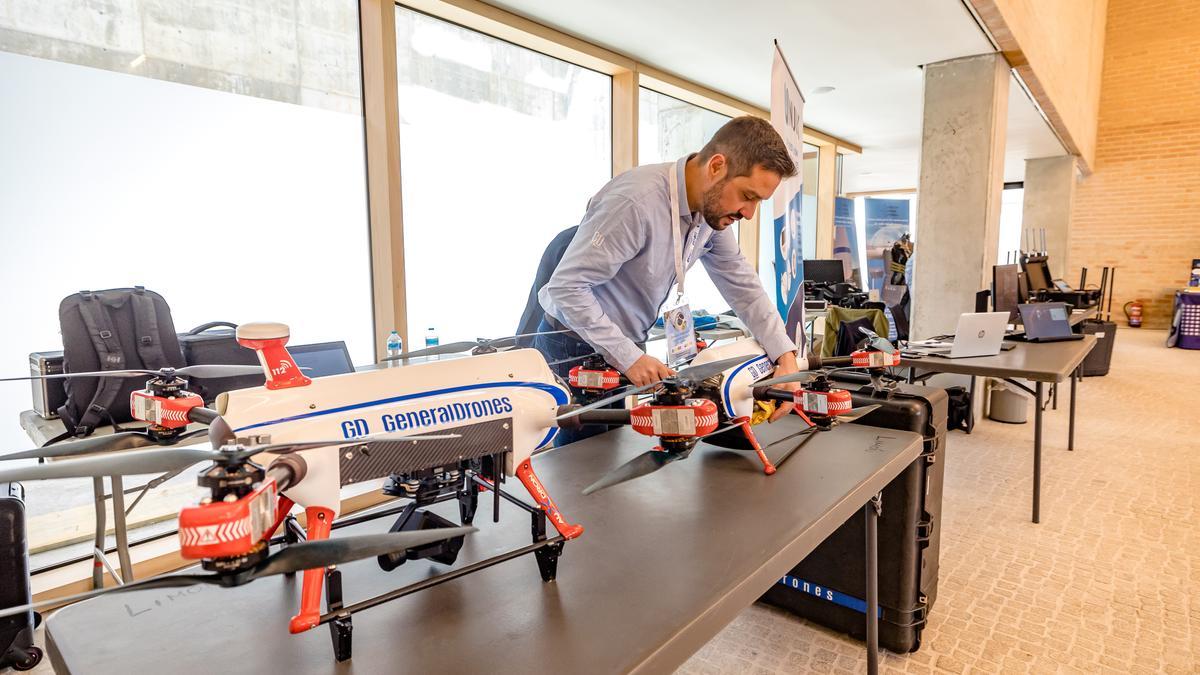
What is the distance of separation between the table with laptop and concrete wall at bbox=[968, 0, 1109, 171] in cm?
202

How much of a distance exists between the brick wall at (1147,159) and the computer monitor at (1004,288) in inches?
310

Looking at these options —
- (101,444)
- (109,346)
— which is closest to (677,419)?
(101,444)

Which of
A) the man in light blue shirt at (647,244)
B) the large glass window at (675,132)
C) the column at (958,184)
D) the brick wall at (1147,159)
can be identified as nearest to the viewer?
the man in light blue shirt at (647,244)

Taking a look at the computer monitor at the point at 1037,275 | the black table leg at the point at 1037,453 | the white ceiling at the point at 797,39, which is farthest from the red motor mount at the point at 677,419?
the computer monitor at the point at 1037,275

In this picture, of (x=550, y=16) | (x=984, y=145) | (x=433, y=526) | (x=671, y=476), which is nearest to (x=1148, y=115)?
(x=984, y=145)

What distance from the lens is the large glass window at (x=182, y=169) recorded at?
2.52m

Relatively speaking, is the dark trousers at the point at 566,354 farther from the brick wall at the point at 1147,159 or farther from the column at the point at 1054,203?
the brick wall at the point at 1147,159

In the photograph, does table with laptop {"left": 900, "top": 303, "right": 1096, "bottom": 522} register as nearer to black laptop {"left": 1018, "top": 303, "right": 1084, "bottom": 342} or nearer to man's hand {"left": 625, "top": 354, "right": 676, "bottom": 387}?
black laptop {"left": 1018, "top": 303, "right": 1084, "bottom": 342}

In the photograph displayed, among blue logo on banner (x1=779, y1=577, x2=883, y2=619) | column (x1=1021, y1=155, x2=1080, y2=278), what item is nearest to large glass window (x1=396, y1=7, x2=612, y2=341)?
blue logo on banner (x1=779, y1=577, x2=883, y2=619)

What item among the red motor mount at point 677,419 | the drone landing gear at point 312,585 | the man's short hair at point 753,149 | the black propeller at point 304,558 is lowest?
the drone landing gear at point 312,585

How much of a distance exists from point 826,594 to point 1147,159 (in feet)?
40.7

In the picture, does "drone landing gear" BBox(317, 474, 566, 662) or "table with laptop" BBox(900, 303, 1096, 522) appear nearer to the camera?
"drone landing gear" BBox(317, 474, 566, 662)

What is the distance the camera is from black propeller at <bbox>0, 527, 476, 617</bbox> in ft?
1.90

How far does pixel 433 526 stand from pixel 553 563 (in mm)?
200
